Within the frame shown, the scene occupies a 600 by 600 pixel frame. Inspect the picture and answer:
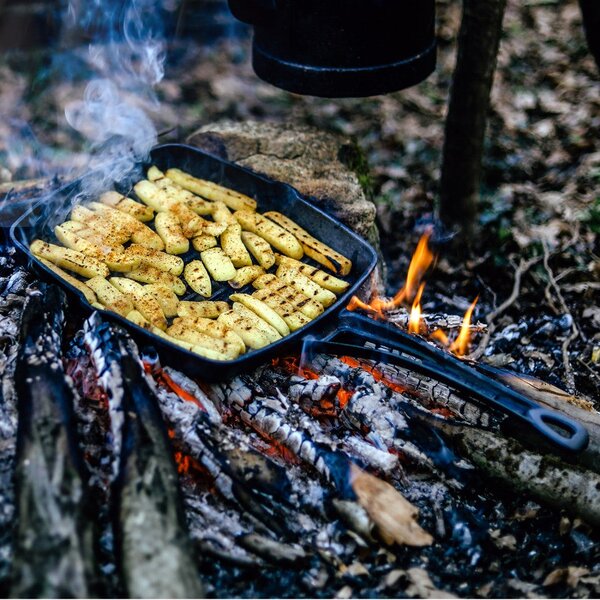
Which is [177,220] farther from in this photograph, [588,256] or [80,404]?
[588,256]

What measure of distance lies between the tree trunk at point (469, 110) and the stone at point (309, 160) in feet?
2.07

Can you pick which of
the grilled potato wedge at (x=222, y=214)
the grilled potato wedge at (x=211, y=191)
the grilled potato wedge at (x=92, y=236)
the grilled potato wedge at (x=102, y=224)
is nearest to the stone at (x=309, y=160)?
the grilled potato wedge at (x=211, y=191)

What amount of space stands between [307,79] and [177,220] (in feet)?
3.37

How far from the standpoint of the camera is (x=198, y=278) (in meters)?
3.16

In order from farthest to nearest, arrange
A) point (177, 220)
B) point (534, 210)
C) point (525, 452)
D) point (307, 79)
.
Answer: point (534, 210) < point (177, 220) < point (307, 79) < point (525, 452)

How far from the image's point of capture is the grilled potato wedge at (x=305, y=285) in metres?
3.09

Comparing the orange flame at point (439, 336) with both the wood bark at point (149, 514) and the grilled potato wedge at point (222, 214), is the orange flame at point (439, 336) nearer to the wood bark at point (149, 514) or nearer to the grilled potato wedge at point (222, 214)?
the grilled potato wedge at point (222, 214)

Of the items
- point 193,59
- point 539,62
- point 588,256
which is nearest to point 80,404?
point 588,256

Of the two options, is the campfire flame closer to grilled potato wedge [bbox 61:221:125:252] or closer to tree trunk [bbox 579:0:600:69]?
grilled potato wedge [bbox 61:221:125:252]

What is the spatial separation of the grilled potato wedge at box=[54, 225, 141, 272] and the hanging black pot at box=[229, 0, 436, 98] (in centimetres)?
125

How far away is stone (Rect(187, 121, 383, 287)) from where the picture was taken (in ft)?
12.2

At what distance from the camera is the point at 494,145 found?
5750mm

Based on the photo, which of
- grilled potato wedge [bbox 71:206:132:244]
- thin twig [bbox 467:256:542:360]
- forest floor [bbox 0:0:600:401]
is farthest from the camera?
forest floor [bbox 0:0:600:401]

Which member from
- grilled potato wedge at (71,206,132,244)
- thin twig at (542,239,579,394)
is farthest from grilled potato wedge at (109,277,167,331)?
thin twig at (542,239,579,394)
